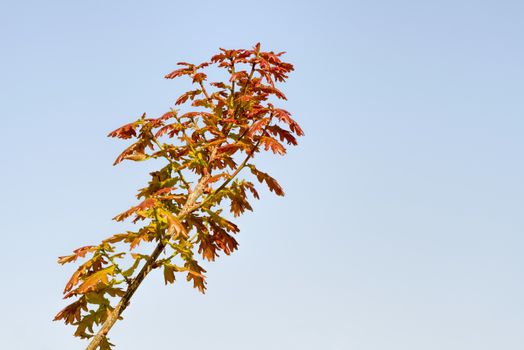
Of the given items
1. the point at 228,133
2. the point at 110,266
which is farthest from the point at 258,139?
the point at 110,266

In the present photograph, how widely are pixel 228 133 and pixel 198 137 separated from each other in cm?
48

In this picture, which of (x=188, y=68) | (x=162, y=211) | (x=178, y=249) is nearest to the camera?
(x=162, y=211)

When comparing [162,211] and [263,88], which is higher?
[263,88]

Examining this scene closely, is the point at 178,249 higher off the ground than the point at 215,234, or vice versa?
the point at 215,234

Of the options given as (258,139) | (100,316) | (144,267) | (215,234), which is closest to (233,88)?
(258,139)

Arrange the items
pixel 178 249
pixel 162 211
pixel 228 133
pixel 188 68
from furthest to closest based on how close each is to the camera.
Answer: pixel 188 68 → pixel 228 133 → pixel 178 249 → pixel 162 211

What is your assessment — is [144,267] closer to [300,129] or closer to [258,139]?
[258,139]

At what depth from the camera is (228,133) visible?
28.8 feet

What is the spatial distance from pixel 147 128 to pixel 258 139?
180 centimetres

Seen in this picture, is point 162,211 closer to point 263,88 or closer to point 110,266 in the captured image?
point 110,266

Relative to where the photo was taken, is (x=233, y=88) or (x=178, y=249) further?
(x=233, y=88)

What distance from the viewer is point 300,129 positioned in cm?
841

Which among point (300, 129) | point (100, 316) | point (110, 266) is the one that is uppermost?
point (300, 129)

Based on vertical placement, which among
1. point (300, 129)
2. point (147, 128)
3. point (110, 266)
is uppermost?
point (300, 129)
